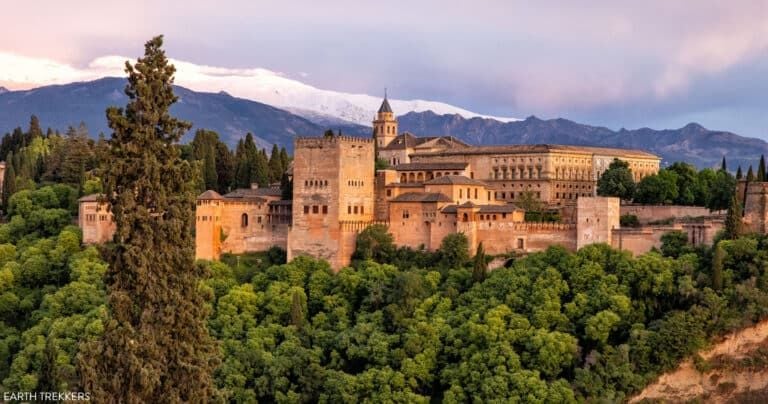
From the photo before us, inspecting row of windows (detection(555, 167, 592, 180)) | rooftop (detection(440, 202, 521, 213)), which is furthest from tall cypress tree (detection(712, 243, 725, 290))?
row of windows (detection(555, 167, 592, 180))

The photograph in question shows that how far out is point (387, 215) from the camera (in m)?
50.1

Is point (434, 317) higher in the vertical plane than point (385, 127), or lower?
lower

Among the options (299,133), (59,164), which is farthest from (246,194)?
(299,133)

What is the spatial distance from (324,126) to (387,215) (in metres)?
126

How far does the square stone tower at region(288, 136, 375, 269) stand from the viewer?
4878 centimetres

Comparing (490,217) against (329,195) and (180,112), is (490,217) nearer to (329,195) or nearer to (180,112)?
(329,195)

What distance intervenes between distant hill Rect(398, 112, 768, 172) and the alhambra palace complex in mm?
116722

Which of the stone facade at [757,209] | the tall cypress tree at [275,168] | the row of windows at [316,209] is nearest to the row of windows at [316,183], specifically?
the row of windows at [316,209]

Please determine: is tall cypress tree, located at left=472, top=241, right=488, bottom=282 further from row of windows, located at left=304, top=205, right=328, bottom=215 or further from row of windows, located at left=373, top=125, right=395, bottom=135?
row of windows, located at left=373, top=125, right=395, bottom=135

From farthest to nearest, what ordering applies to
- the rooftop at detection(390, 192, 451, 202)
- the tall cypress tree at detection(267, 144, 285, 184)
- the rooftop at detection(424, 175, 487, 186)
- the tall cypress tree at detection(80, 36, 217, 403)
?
the tall cypress tree at detection(267, 144, 285, 184) < the rooftop at detection(424, 175, 487, 186) < the rooftop at detection(390, 192, 451, 202) < the tall cypress tree at detection(80, 36, 217, 403)

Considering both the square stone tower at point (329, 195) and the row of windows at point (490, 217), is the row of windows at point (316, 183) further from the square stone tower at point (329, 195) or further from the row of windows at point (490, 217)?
the row of windows at point (490, 217)

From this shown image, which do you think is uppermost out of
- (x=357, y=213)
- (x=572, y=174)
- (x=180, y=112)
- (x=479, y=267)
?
(x=180, y=112)

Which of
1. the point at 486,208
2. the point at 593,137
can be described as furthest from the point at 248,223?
the point at 593,137

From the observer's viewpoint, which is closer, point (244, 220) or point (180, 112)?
point (244, 220)
